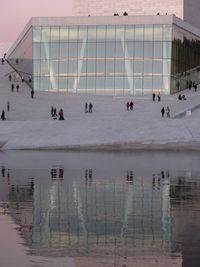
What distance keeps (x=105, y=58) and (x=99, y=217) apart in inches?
2383

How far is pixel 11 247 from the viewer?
371 inches

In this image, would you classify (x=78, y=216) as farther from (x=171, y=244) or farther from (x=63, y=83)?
(x=63, y=83)

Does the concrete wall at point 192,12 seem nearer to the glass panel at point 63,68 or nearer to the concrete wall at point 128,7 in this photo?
the concrete wall at point 128,7

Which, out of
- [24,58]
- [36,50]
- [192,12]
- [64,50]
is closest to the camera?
[64,50]

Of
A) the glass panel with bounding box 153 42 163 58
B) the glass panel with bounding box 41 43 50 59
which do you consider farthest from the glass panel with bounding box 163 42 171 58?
the glass panel with bounding box 41 43 50 59

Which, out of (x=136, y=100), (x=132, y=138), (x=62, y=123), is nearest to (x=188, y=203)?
(x=132, y=138)

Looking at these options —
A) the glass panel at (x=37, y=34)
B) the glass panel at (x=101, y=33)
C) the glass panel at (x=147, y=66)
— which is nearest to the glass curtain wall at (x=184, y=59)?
the glass panel at (x=147, y=66)

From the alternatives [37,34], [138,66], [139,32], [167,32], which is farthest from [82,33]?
[167,32]

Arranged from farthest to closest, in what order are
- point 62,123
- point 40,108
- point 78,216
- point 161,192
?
point 40,108 → point 62,123 → point 161,192 → point 78,216

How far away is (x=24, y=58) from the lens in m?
75.6

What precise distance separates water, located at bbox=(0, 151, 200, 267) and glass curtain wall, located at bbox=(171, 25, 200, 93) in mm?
50057

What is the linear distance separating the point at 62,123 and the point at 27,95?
2104 cm

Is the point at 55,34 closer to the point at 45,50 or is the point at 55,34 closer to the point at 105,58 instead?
the point at 45,50

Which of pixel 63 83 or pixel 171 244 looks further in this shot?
pixel 63 83
